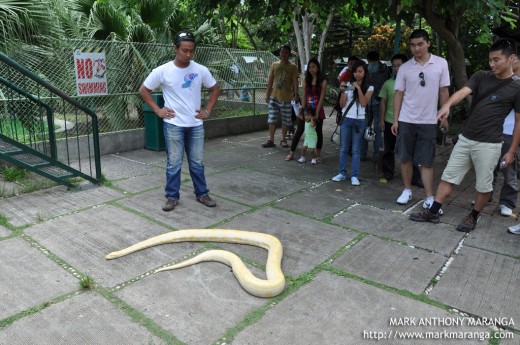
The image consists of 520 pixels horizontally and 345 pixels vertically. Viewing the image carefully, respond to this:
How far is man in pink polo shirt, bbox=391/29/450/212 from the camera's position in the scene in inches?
182

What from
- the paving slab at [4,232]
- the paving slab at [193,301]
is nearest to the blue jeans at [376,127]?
the paving slab at [193,301]

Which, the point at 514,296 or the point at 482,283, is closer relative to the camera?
the point at 514,296

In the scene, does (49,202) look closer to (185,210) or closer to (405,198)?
(185,210)

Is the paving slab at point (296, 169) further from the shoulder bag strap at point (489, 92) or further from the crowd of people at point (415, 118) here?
the shoulder bag strap at point (489, 92)

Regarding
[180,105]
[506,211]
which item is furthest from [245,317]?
[506,211]

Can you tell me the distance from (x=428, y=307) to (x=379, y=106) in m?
4.17

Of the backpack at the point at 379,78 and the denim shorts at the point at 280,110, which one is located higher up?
the backpack at the point at 379,78

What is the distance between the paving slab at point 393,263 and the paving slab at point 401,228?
7.9 inches

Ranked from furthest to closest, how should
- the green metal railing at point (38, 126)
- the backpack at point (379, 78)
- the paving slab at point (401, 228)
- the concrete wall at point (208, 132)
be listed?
the concrete wall at point (208, 132) < the backpack at point (379, 78) < the green metal railing at point (38, 126) < the paving slab at point (401, 228)

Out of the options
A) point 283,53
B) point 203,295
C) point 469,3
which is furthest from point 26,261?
point 283,53

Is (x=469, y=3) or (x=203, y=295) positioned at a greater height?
(x=469, y=3)

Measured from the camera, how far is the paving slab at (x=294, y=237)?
3.69 m

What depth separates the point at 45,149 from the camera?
6621 millimetres

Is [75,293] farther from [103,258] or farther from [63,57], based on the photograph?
[63,57]
